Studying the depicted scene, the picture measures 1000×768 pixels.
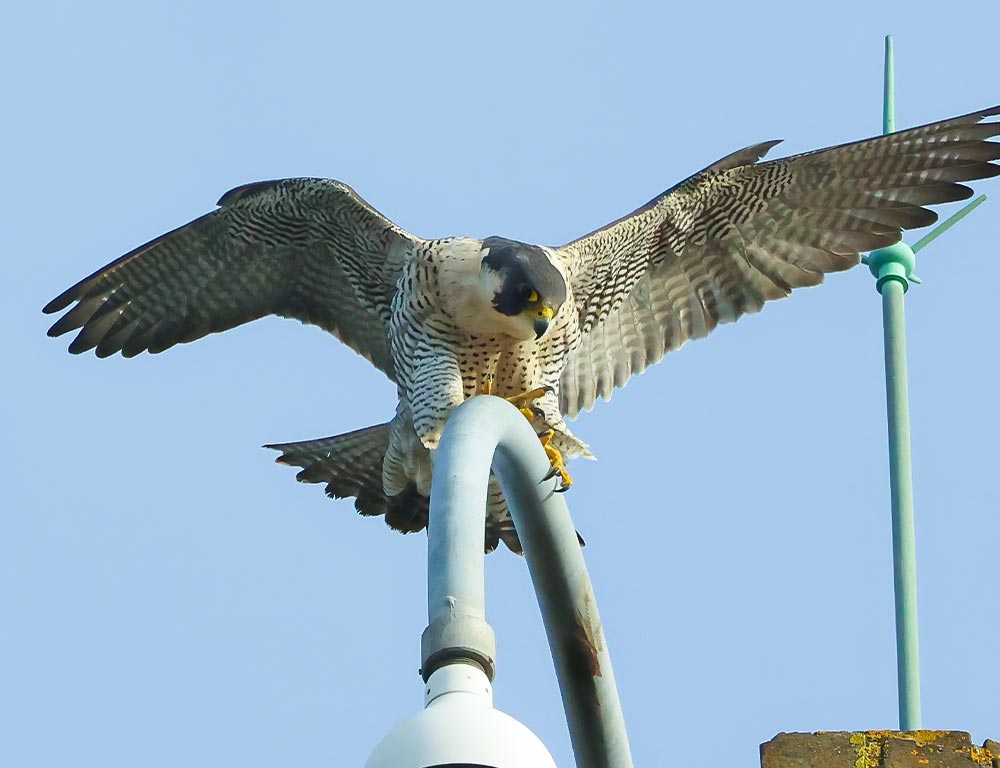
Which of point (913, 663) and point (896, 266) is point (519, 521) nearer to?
point (913, 663)

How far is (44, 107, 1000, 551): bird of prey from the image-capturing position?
26.1 feet

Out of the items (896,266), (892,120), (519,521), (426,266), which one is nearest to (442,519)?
(519,521)

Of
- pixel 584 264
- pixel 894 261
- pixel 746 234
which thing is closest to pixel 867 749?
pixel 584 264

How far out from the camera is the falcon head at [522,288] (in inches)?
261

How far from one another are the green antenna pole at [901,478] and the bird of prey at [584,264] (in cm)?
40

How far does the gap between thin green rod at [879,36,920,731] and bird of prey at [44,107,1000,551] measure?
Answer: 755 mm

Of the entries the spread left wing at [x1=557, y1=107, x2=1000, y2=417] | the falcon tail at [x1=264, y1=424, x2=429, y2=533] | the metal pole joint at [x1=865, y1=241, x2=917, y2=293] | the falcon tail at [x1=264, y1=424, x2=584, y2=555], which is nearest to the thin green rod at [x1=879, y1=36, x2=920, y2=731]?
the metal pole joint at [x1=865, y1=241, x2=917, y2=293]

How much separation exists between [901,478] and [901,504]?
0.12 m

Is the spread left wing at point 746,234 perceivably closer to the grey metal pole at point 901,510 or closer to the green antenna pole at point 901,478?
the green antenna pole at point 901,478

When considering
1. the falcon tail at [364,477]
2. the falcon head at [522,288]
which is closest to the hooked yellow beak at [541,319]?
the falcon head at [522,288]

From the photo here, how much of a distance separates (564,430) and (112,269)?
8.91 feet

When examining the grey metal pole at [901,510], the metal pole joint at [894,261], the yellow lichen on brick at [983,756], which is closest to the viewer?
the yellow lichen on brick at [983,756]

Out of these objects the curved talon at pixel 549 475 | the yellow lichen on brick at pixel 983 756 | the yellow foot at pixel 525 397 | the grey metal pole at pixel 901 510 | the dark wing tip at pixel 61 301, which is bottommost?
the yellow lichen on brick at pixel 983 756

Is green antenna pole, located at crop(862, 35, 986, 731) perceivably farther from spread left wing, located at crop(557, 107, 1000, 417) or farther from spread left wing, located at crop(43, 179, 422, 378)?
spread left wing, located at crop(43, 179, 422, 378)
